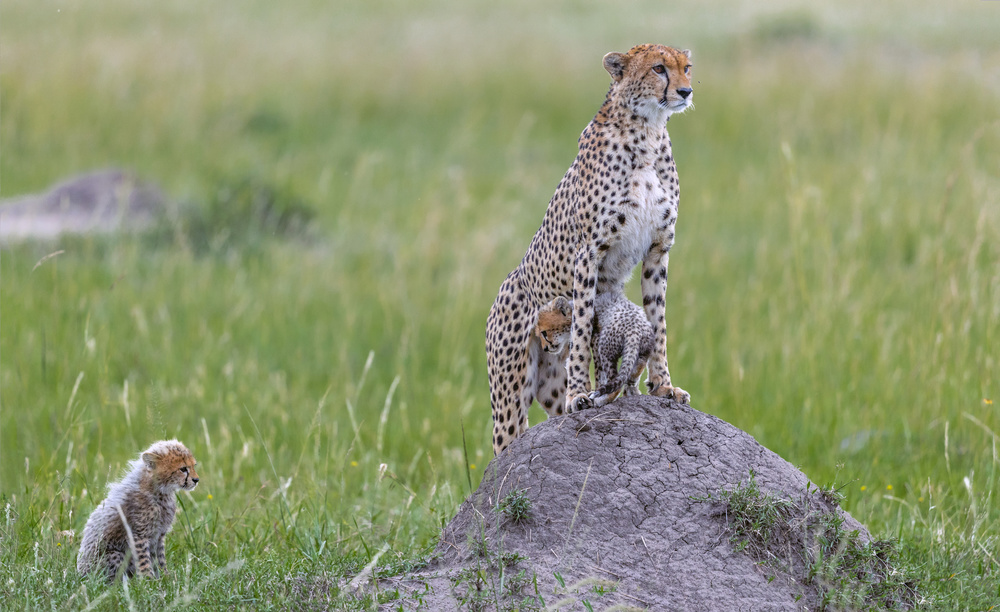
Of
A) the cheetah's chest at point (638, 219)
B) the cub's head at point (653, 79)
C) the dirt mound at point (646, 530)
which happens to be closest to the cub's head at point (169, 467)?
the dirt mound at point (646, 530)

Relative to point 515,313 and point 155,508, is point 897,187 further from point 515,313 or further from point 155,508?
point 155,508

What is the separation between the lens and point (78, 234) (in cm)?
953

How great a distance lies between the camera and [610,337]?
362 centimetres

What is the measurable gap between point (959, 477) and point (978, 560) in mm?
1450

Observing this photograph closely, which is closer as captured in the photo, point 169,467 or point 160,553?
point 169,467

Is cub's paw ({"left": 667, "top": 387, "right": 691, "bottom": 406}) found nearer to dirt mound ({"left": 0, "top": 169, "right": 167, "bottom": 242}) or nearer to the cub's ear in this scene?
the cub's ear

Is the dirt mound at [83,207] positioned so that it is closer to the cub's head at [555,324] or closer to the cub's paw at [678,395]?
the cub's head at [555,324]

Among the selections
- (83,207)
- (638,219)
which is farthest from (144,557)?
(83,207)

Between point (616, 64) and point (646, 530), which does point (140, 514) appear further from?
point (616, 64)

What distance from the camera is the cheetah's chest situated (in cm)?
367

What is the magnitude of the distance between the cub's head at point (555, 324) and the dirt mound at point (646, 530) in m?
0.26

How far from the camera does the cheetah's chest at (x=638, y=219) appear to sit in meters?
3.67

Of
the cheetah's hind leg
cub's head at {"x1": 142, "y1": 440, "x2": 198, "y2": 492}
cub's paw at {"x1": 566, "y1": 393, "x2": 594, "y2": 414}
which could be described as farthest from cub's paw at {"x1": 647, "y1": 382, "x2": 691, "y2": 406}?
cub's head at {"x1": 142, "y1": 440, "x2": 198, "y2": 492}

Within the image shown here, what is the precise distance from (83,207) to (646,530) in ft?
26.7
